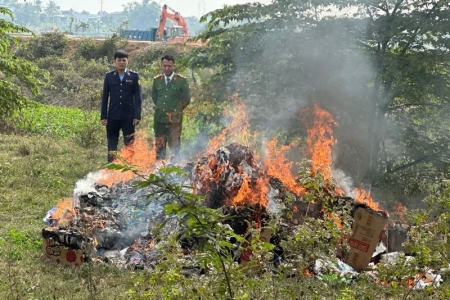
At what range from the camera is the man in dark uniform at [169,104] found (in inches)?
376

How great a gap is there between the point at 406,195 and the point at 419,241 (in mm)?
5036

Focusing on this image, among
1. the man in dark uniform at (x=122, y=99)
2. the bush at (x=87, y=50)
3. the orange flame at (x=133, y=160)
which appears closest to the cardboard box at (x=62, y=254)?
the orange flame at (x=133, y=160)

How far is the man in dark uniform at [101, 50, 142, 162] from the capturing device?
9461 millimetres

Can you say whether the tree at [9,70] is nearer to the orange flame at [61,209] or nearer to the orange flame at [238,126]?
the orange flame at [61,209]

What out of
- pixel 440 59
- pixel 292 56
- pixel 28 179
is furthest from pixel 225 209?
pixel 28 179

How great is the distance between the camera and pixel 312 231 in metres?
4.00

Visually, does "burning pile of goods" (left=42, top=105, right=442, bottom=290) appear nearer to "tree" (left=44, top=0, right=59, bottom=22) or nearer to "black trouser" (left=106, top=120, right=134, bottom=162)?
"black trouser" (left=106, top=120, right=134, bottom=162)

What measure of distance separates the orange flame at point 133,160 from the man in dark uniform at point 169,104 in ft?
0.83

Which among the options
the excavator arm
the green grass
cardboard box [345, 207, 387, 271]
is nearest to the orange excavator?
the excavator arm

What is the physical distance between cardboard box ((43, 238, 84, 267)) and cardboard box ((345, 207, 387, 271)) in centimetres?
316

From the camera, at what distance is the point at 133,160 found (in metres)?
9.26

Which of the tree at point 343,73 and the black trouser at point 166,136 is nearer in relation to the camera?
the tree at point 343,73

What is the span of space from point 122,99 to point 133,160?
1123 mm

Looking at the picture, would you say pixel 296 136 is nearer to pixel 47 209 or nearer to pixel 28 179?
pixel 47 209
